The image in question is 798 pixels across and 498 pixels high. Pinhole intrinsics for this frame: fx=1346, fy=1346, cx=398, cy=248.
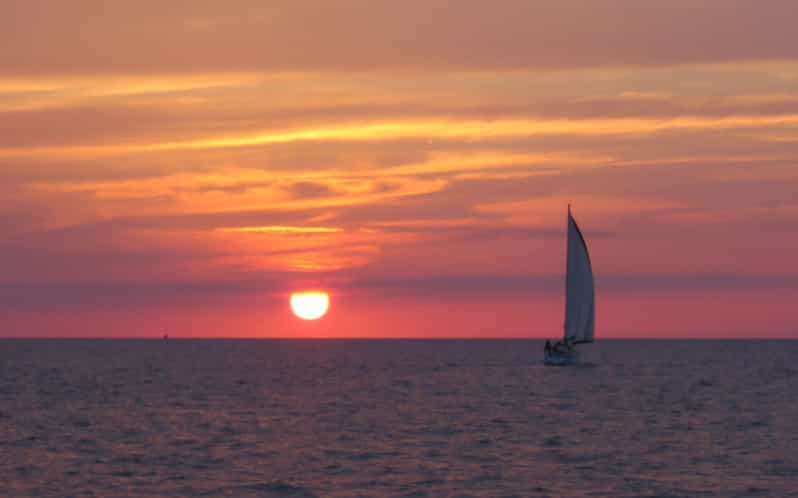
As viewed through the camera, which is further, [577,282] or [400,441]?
[577,282]

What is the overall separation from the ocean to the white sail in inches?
761

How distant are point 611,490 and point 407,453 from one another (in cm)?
1356

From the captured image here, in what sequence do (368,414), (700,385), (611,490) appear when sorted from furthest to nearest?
(700,385), (368,414), (611,490)

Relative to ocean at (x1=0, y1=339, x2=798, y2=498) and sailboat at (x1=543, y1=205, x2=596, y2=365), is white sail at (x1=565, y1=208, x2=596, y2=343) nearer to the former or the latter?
sailboat at (x1=543, y1=205, x2=596, y2=365)

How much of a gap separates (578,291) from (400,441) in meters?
76.9

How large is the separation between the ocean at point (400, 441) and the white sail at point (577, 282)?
19.3m

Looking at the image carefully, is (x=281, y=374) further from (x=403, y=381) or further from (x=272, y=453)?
(x=272, y=453)

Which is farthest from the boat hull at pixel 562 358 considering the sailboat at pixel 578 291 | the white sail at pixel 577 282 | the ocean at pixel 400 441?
the ocean at pixel 400 441

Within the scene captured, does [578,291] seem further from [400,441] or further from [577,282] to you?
[400,441]

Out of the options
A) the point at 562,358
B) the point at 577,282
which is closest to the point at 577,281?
the point at 577,282

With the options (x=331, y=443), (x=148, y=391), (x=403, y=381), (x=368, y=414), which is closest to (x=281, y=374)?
(x=403, y=381)

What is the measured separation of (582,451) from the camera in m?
61.5

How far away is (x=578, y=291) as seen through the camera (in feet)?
459

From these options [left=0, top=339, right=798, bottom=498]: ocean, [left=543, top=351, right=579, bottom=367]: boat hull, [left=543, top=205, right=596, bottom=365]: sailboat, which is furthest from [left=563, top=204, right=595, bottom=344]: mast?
[left=0, top=339, right=798, bottom=498]: ocean
